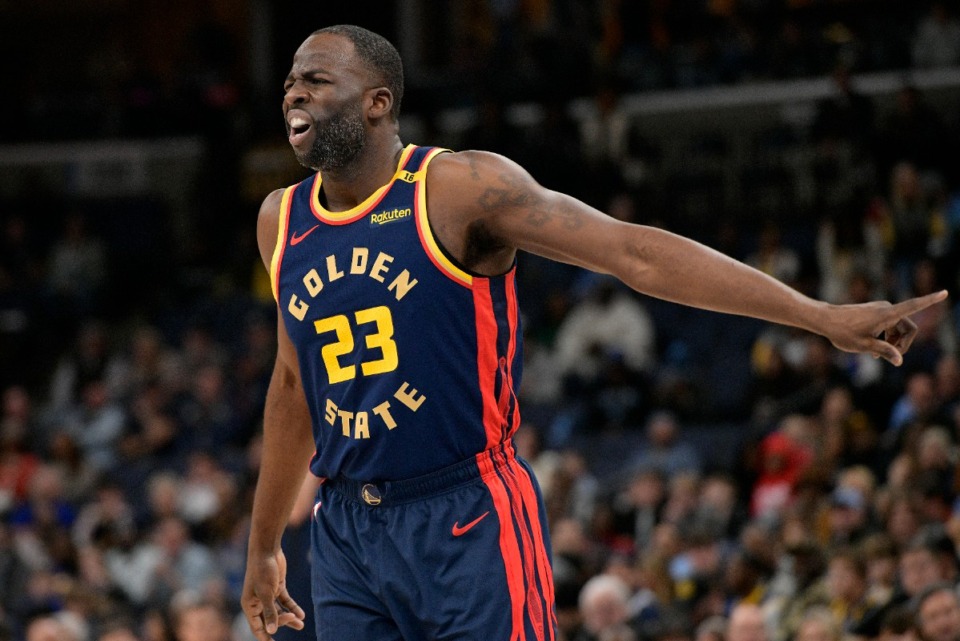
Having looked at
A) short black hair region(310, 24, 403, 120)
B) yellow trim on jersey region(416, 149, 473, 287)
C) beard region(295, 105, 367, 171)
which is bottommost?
yellow trim on jersey region(416, 149, 473, 287)

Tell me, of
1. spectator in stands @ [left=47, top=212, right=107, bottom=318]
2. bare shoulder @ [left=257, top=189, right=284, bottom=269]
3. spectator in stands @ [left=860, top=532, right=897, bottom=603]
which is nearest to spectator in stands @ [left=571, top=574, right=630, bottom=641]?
spectator in stands @ [left=860, top=532, right=897, bottom=603]

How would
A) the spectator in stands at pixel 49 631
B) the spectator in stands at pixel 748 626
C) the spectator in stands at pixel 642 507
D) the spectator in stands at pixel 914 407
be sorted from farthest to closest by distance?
1. the spectator in stands at pixel 642 507
2. the spectator in stands at pixel 914 407
3. the spectator in stands at pixel 49 631
4. the spectator in stands at pixel 748 626

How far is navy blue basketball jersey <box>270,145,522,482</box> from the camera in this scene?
394 centimetres

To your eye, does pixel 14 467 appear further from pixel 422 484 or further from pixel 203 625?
pixel 422 484

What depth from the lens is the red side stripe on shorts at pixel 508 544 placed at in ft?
12.9

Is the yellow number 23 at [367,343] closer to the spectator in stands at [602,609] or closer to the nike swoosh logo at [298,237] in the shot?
the nike swoosh logo at [298,237]

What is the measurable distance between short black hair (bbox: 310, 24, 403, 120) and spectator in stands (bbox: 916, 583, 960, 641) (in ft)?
13.4

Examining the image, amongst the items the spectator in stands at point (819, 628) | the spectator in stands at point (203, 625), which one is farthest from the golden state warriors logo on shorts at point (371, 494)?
the spectator in stands at point (203, 625)

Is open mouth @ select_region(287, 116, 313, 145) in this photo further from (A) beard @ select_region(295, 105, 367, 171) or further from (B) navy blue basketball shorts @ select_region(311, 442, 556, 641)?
(B) navy blue basketball shorts @ select_region(311, 442, 556, 641)

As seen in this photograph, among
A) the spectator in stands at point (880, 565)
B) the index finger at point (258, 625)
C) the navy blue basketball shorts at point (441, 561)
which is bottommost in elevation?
the spectator in stands at point (880, 565)

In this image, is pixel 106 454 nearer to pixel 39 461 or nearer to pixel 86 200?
pixel 39 461

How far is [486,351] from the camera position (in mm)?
4020

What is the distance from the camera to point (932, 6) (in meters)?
15.2

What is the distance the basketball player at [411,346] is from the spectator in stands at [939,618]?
3378mm
